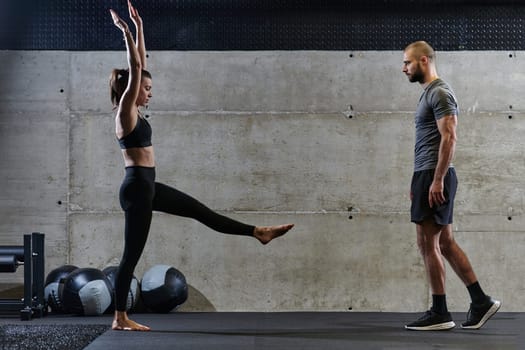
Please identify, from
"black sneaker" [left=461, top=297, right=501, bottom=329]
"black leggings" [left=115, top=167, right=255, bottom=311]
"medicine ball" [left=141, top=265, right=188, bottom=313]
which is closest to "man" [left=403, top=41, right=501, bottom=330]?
"black sneaker" [left=461, top=297, right=501, bottom=329]

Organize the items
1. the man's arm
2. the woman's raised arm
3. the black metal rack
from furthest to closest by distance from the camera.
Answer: the black metal rack < the man's arm < the woman's raised arm

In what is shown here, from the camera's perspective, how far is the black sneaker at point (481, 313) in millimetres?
4730

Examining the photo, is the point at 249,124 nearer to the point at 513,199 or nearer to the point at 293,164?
the point at 293,164

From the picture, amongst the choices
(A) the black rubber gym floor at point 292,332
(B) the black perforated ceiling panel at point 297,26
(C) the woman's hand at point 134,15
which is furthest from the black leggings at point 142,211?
(B) the black perforated ceiling panel at point 297,26

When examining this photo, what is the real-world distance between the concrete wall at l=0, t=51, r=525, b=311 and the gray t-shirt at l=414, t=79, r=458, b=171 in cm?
144

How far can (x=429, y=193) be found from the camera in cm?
459

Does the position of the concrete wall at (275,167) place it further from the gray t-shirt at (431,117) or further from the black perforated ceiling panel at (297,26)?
the gray t-shirt at (431,117)

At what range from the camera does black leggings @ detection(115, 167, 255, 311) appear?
14.5 ft

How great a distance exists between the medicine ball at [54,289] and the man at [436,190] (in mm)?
2446

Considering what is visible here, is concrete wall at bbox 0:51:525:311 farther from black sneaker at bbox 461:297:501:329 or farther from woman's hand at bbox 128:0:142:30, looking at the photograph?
woman's hand at bbox 128:0:142:30

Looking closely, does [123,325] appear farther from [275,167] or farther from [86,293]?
[275,167]

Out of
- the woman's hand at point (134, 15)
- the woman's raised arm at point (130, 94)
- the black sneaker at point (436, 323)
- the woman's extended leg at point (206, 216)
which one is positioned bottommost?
the black sneaker at point (436, 323)

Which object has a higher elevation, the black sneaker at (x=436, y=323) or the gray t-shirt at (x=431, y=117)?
the gray t-shirt at (x=431, y=117)

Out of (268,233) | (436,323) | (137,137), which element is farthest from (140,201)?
(436,323)
